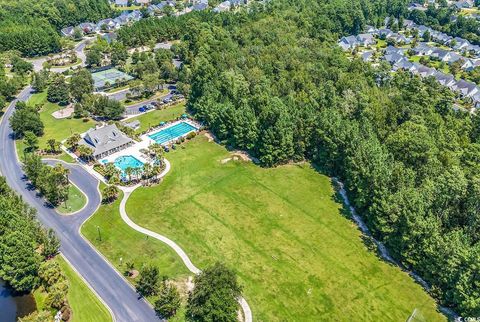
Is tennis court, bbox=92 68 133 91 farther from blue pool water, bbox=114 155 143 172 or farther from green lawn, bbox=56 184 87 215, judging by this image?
green lawn, bbox=56 184 87 215

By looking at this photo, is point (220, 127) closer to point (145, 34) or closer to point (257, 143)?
point (257, 143)

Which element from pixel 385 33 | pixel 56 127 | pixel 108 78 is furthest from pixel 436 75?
pixel 56 127

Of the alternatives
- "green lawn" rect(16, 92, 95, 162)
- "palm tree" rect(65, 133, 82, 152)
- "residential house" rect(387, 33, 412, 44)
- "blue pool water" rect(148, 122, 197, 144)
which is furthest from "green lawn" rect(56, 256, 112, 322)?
"residential house" rect(387, 33, 412, 44)

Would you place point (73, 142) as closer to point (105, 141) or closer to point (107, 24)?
point (105, 141)

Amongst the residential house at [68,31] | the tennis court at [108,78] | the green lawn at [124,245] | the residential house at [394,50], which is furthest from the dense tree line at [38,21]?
the residential house at [394,50]

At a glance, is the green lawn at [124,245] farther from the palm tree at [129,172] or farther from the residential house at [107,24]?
the residential house at [107,24]
